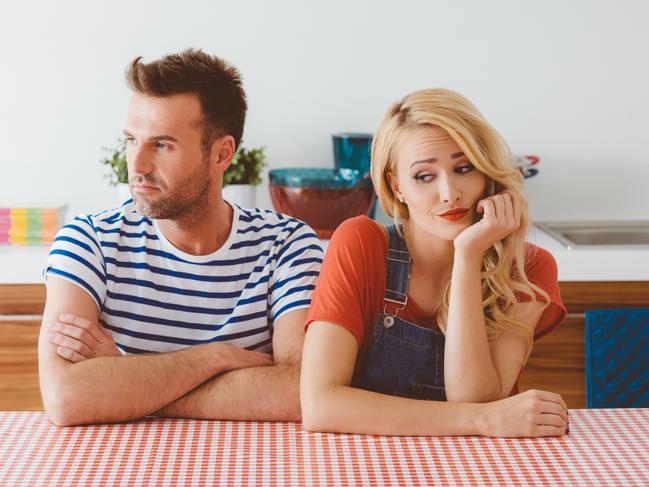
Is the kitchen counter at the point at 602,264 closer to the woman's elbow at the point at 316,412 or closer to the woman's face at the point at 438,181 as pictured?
the woman's face at the point at 438,181

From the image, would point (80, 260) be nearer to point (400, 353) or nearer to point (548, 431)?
point (400, 353)

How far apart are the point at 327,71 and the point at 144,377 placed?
5.58 ft

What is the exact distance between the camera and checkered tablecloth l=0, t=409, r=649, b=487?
128cm

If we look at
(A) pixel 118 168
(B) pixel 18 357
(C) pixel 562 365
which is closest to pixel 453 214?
(C) pixel 562 365

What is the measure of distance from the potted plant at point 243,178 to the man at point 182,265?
878 mm

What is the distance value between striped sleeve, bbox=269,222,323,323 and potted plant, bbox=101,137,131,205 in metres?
0.93

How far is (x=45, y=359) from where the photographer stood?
161cm

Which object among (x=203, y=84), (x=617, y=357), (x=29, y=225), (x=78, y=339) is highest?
(x=203, y=84)

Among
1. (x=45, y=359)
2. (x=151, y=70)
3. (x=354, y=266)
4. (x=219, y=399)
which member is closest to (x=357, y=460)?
(x=219, y=399)

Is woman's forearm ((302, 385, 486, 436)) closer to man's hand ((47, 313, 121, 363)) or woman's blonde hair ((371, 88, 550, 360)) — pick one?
woman's blonde hair ((371, 88, 550, 360))

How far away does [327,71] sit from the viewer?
303 cm

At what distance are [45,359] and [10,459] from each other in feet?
Answer: 0.97

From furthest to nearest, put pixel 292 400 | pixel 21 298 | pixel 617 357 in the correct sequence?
pixel 21 298, pixel 617 357, pixel 292 400

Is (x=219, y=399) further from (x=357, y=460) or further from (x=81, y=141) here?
(x=81, y=141)
